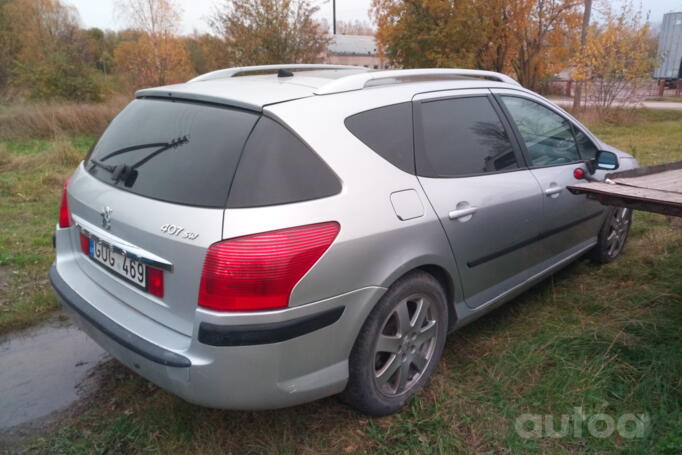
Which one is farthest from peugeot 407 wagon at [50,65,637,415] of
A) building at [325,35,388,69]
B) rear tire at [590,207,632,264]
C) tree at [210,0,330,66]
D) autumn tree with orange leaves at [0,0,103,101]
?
building at [325,35,388,69]

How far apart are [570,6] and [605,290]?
14870 millimetres

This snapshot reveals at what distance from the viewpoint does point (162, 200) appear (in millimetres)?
2230

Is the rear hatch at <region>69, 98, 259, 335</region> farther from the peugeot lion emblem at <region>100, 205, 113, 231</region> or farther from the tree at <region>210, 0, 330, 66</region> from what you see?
the tree at <region>210, 0, 330, 66</region>

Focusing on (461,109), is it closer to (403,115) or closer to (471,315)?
(403,115)

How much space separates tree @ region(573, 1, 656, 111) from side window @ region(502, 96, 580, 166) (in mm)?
12502

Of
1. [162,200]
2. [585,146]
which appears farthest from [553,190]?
[162,200]

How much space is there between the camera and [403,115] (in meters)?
2.73

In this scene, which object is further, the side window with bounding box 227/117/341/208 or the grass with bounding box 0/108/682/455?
the grass with bounding box 0/108/682/455

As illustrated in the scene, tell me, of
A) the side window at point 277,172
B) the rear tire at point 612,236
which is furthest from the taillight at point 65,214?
the rear tire at point 612,236

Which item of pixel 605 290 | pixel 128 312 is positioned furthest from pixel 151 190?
pixel 605 290

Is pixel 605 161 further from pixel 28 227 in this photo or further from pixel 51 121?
pixel 51 121

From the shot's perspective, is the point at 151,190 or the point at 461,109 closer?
the point at 151,190

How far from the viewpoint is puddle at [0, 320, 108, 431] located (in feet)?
9.07

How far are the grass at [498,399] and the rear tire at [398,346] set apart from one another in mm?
123
